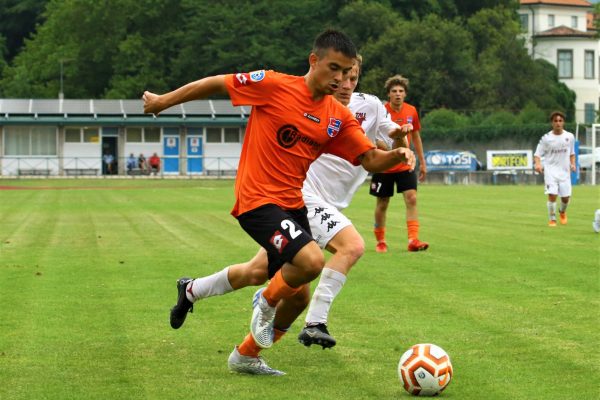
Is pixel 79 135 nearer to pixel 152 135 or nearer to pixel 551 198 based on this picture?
pixel 152 135

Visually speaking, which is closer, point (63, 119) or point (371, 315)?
point (371, 315)

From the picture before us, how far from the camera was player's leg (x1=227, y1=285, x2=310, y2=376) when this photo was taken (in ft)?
24.3

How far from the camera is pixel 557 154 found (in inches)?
909

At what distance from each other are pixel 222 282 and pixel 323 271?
709mm

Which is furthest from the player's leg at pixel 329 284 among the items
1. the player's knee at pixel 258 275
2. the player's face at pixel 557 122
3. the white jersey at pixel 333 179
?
the player's face at pixel 557 122

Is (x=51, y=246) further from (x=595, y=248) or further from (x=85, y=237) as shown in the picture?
(x=595, y=248)

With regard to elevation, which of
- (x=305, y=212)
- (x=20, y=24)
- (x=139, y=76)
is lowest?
(x=305, y=212)

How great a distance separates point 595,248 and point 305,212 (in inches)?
373

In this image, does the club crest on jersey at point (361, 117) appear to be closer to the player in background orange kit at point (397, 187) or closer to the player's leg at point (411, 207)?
the player in background orange kit at point (397, 187)

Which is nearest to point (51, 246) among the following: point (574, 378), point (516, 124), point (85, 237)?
point (85, 237)

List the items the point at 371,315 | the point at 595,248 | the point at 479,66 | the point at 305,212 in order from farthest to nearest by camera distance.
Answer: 1. the point at 479,66
2. the point at 595,248
3. the point at 371,315
4. the point at 305,212

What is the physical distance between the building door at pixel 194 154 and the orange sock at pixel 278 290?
64987mm

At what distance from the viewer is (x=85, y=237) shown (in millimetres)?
19062

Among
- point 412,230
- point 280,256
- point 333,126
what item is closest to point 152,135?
point 412,230
